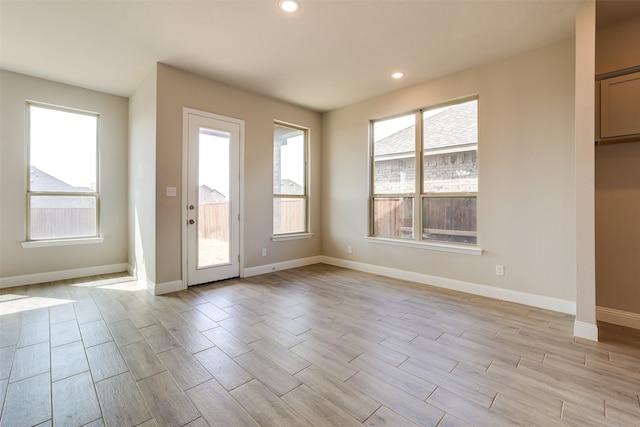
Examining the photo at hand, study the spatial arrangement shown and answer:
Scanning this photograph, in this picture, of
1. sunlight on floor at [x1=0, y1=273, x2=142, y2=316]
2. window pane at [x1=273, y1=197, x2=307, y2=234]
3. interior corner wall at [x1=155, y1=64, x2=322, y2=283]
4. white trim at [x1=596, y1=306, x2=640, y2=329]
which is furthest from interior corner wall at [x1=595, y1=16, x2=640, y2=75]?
sunlight on floor at [x1=0, y1=273, x2=142, y2=316]

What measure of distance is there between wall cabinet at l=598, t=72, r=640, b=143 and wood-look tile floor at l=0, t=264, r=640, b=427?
180 centimetres

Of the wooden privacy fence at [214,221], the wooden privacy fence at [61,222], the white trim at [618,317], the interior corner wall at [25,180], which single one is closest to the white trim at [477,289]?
the white trim at [618,317]

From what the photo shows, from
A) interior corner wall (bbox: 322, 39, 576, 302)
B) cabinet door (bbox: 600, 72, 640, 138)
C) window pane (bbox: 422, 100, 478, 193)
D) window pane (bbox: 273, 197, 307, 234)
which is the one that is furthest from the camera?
window pane (bbox: 273, 197, 307, 234)

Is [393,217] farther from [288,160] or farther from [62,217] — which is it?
[62,217]

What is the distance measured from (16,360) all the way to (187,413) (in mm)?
1586

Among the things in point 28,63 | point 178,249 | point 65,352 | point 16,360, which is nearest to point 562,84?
point 178,249

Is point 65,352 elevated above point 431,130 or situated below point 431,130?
below

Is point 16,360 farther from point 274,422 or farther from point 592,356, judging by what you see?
point 592,356

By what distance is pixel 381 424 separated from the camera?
1.50 metres

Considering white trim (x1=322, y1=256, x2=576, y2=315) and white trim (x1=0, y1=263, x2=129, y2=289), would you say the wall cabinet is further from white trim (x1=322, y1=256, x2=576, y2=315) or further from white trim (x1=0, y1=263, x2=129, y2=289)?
white trim (x1=0, y1=263, x2=129, y2=289)

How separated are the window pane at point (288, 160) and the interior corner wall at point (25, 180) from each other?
8.27 feet

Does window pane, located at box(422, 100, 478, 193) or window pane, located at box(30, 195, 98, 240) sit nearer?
window pane, located at box(422, 100, 478, 193)

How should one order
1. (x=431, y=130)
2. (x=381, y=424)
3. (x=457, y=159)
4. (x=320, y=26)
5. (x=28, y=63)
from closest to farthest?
1. (x=381, y=424)
2. (x=320, y=26)
3. (x=28, y=63)
4. (x=457, y=159)
5. (x=431, y=130)

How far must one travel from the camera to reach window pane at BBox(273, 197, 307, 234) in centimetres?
502
